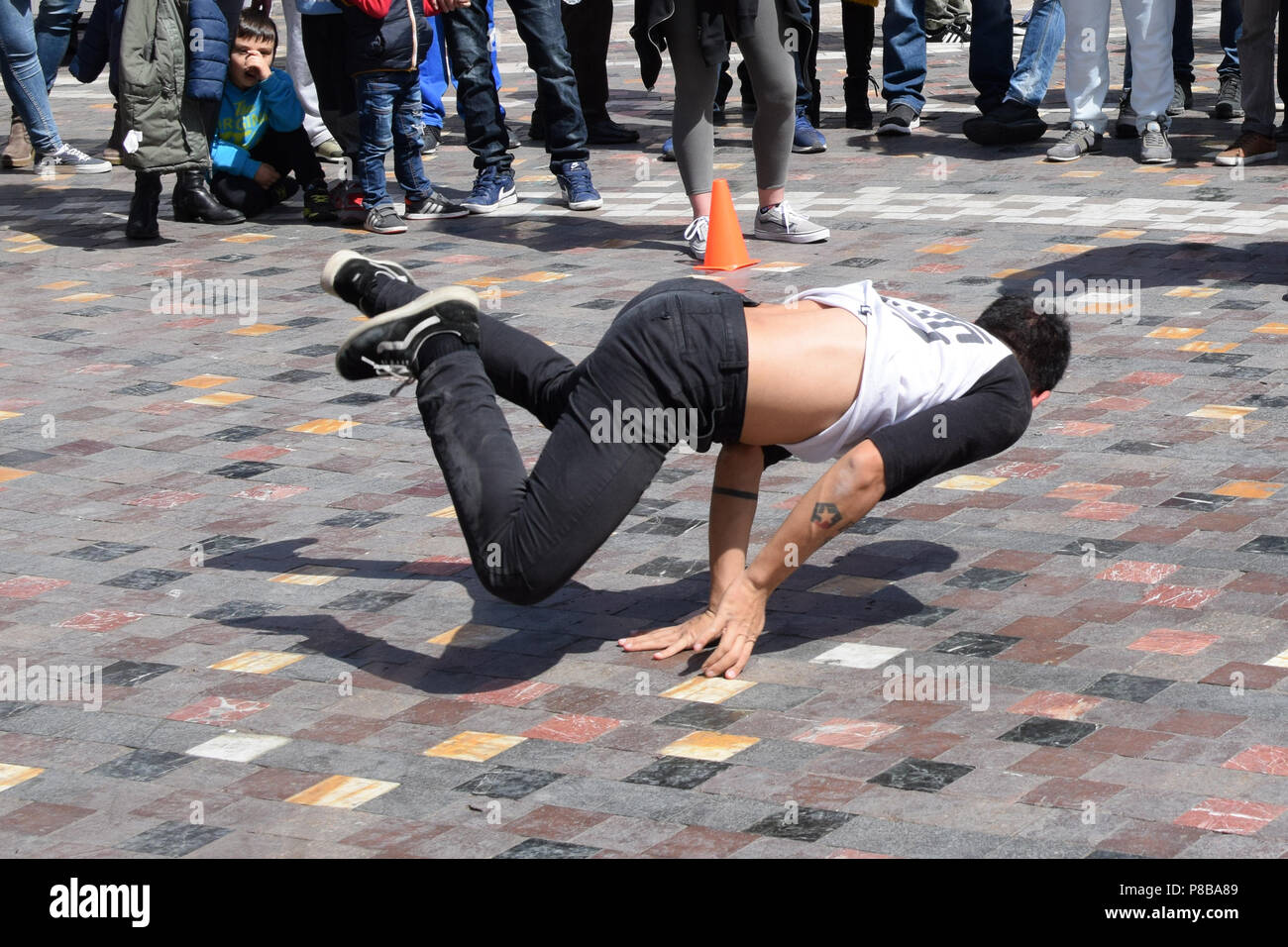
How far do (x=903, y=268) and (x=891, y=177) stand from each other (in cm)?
220

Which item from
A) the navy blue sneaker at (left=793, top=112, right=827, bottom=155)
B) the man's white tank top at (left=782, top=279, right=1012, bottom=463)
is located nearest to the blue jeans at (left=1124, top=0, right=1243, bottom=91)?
the navy blue sneaker at (left=793, top=112, right=827, bottom=155)

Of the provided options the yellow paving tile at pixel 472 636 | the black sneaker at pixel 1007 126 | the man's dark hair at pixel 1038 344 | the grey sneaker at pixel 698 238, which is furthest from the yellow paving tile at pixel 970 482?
the black sneaker at pixel 1007 126

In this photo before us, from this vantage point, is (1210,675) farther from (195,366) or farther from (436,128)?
(436,128)

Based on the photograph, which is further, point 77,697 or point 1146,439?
point 1146,439

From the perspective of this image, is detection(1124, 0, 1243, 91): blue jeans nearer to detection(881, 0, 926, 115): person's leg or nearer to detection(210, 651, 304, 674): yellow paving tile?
detection(881, 0, 926, 115): person's leg

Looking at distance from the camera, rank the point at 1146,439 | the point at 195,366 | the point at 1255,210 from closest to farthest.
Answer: the point at 1146,439 < the point at 195,366 < the point at 1255,210

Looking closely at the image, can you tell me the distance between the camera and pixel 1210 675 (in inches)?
143

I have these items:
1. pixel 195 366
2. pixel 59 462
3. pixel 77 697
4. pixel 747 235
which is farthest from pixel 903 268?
pixel 77 697

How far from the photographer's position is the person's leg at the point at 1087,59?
937 centimetres

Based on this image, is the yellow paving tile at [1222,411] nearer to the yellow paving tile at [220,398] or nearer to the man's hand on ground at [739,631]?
the man's hand on ground at [739,631]

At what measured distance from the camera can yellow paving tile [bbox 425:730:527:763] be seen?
3.47 metres

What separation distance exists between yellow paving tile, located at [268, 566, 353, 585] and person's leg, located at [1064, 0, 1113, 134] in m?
6.13

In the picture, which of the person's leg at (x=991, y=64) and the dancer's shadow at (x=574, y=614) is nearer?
the dancer's shadow at (x=574, y=614)

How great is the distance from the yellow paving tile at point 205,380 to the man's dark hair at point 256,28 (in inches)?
124
